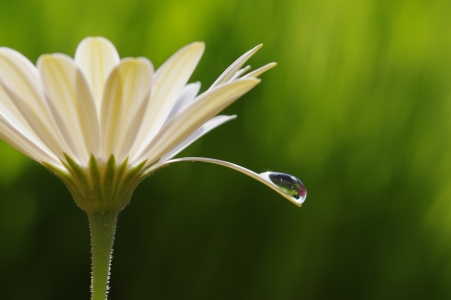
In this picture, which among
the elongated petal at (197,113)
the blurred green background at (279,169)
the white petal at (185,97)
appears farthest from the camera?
the blurred green background at (279,169)

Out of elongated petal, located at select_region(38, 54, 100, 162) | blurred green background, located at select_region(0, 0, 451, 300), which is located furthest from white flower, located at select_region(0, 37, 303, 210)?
blurred green background, located at select_region(0, 0, 451, 300)

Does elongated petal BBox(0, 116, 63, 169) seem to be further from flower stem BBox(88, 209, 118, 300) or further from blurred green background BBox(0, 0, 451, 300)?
blurred green background BBox(0, 0, 451, 300)

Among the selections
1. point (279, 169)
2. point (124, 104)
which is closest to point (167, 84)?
point (124, 104)

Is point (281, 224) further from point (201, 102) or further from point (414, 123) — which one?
point (201, 102)

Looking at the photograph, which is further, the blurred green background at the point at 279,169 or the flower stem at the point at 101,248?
the blurred green background at the point at 279,169

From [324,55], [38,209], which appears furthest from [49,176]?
[324,55]

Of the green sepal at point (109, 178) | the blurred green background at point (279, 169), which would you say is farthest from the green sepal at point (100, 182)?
the blurred green background at point (279, 169)

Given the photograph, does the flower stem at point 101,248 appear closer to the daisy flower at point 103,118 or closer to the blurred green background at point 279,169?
the daisy flower at point 103,118
